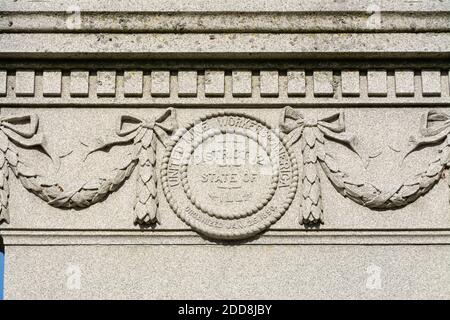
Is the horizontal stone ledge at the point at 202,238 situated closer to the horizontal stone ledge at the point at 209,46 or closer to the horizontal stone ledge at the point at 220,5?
the horizontal stone ledge at the point at 209,46

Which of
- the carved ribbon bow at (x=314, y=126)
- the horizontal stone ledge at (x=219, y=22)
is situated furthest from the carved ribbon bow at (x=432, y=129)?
the horizontal stone ledge at (x=219, y=22)

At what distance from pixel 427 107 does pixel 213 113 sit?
6.07ft

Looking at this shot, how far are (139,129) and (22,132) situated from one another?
1001 millimetres

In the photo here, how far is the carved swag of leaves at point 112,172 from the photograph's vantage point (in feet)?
34.8

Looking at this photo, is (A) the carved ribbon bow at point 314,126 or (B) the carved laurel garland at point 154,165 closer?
(B) the carved laurel garland at point 154,165

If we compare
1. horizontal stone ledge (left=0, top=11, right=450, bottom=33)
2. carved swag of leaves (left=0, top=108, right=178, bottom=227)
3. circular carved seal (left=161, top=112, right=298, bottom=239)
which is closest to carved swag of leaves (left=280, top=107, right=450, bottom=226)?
circular carved seal (left=161, top=112, right=298, bottom=239)

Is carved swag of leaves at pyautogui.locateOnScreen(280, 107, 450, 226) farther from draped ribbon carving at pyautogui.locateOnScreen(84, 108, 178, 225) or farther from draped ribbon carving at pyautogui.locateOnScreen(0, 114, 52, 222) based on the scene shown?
draped ribbon carving at pyautogui.locateOnScreen(0, 114, 52, 222)

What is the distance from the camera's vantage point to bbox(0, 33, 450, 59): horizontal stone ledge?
10758mm

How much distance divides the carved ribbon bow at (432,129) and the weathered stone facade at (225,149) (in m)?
0.01

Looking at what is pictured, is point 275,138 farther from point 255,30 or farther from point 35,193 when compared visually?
point 35,193

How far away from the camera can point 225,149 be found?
1074cm

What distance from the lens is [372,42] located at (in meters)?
10.8

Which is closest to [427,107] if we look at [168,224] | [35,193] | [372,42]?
[372,42]

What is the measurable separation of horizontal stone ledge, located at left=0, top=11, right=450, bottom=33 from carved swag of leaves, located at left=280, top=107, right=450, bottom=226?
74 centimetres
